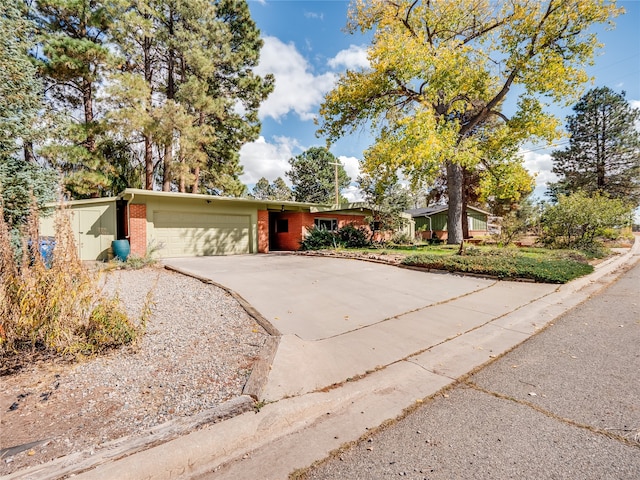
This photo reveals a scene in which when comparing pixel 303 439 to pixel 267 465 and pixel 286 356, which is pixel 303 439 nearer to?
pixel 267 465

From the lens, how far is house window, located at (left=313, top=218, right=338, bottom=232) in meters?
16.8

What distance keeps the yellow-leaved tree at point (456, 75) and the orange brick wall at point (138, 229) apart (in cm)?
945

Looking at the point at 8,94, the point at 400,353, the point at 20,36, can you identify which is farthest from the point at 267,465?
the point at 20,36

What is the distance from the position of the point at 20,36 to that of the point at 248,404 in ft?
29.0

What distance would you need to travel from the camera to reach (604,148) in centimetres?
2747

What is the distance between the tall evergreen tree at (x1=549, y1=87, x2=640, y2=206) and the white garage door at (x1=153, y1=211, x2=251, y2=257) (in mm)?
28721

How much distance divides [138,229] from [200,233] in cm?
256

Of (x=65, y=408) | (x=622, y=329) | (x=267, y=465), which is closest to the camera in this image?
(x=267, y=465)

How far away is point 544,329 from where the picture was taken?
419 cm

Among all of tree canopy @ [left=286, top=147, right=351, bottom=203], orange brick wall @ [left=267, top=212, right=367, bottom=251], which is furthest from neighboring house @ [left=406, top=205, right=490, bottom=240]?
tree canopy @ [left=286, top=147, right=351, bottom=203]

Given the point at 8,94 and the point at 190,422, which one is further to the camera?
the point at 8,94

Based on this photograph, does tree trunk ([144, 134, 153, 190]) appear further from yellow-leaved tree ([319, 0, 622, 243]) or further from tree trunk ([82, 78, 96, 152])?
yellow-leaved tree ([319, 0, 622, 243])

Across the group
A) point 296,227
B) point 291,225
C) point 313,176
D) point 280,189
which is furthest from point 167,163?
point 280,189

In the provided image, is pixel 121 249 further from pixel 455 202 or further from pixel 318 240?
pixel 455 202
